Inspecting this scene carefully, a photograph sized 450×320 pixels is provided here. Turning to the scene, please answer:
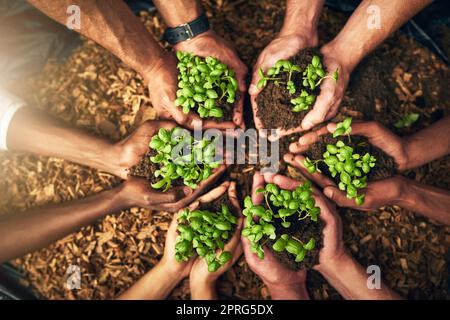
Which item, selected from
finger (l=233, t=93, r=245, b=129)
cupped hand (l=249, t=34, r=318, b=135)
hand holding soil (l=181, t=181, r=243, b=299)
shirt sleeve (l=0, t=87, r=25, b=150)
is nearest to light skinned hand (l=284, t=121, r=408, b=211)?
cupped hand (l=249, t=34, r=318, b=135)

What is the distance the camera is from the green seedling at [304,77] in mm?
2303

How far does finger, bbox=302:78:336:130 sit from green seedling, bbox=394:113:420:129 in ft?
2.14

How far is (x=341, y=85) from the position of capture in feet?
8.36

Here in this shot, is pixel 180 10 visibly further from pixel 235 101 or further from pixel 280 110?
pixel 280 110

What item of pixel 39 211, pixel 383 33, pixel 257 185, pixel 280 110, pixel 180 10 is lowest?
pixel 257 185

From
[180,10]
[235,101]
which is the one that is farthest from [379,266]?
[180,10]

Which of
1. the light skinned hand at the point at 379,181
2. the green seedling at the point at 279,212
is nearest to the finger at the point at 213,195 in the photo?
the green seedling at the point at 279,212

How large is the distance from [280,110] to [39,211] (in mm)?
1983

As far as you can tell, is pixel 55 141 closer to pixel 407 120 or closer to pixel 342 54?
pixel 342 54

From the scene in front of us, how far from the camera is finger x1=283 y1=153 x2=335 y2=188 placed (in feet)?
8.34

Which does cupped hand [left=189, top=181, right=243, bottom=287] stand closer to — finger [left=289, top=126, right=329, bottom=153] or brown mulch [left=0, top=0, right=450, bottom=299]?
brown mulch [left=0, top=0, right=450, bottom=299]
